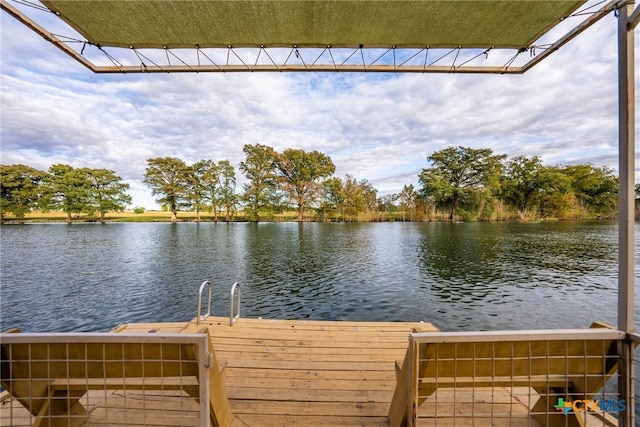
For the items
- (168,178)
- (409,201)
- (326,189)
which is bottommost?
(409,201)

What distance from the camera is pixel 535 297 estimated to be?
631 centimetres

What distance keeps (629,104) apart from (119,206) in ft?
152

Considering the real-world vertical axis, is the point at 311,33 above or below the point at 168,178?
below

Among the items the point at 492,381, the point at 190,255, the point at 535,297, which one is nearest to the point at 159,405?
the point at 492,381

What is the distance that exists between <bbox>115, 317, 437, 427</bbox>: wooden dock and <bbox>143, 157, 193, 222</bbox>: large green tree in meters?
34.2

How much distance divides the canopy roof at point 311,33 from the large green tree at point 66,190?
138ft

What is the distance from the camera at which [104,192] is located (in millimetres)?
34344

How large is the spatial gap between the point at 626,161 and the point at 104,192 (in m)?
46.4

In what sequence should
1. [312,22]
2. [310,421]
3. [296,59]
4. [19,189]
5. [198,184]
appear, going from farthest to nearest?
1. [198,184]
2. [19,189]
3. [296,59]
4. [312,22]
5. [310,421]

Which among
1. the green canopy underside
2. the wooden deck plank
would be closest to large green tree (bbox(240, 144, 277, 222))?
the green canopy underside

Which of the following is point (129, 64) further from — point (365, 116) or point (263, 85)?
point (365, 116)

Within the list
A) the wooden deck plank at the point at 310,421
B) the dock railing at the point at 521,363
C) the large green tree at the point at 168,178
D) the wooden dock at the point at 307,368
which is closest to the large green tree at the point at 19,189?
the large green tree at the point at 168,178

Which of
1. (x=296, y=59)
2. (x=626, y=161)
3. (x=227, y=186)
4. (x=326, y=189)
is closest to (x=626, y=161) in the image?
(x=626, y=161)

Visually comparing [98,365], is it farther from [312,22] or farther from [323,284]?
[323,284]
